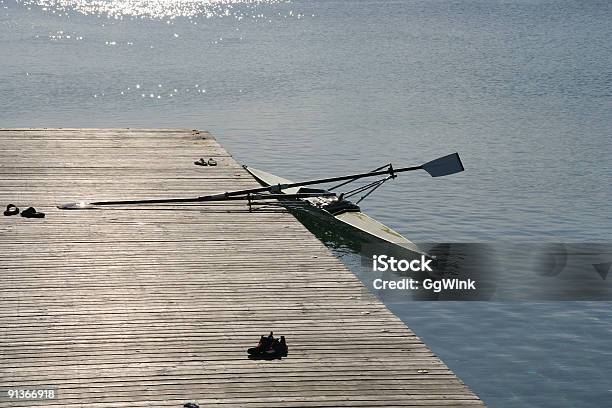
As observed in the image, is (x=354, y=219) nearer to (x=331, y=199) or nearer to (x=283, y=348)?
(x=331, y=199)

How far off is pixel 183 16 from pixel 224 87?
177 ft

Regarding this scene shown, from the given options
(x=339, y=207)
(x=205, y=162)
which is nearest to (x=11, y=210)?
(x=205, y=162)

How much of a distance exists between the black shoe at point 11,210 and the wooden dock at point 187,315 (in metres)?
0.18

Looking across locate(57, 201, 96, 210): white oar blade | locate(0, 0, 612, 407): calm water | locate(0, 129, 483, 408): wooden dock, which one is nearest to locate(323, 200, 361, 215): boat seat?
locate(0, 0, 612, 407): calm water

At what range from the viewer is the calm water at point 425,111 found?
62.6 ft

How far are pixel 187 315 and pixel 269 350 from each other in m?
1.89

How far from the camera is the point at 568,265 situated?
22391mm

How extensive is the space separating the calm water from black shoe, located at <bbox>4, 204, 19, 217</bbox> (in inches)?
292

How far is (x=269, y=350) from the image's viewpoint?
11859 mm

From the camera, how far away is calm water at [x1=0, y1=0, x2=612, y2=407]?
19.1m

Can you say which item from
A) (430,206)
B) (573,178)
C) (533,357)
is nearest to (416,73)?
(573,178)

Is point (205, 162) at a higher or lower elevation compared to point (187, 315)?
higher

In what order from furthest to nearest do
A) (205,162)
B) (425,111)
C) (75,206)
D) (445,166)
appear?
(425,111)
(205,162)
(445,166)
(75,206)

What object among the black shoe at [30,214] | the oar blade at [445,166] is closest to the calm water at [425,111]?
the oar blade at [445,166]
